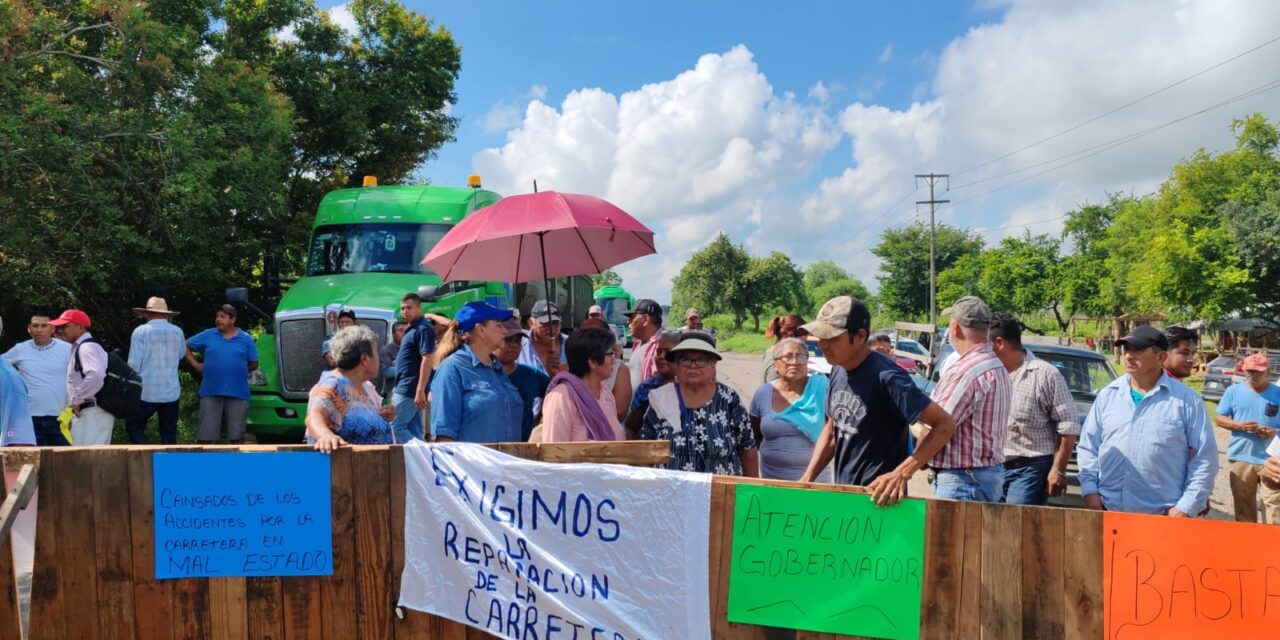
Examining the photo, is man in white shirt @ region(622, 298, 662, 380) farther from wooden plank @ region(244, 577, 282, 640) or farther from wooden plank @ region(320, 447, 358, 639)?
wooden plank @ region(244, 577, 282, 640)

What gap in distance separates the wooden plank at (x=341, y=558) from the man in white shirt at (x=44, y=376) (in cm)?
440

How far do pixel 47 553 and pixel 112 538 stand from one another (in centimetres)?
27

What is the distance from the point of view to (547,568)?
3455 millimetres

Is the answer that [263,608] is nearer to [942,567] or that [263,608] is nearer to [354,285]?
[942,567]

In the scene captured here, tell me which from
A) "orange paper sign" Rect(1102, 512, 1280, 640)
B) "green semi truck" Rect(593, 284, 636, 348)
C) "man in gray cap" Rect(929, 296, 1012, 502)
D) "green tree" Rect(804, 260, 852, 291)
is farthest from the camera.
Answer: "green tree" Rect(804, 260, 852, 291)

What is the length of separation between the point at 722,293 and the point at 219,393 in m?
63.8

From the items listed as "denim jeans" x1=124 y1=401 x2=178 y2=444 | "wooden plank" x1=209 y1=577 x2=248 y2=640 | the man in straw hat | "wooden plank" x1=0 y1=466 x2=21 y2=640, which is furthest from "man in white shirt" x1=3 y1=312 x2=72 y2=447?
"wooden plank" x1=209 y1=577 x2=248 y2=640

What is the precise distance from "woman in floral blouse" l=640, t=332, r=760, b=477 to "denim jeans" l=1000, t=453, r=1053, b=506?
1.75 metres

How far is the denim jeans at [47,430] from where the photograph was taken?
6500 mm

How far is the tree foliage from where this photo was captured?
1079 centimetres

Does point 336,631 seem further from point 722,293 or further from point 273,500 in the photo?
point 722,293

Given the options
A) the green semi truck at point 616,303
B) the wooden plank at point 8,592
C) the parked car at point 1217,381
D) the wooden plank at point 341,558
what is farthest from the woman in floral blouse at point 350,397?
the green semi truck at point 616,303

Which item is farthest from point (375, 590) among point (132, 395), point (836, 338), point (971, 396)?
point (132, 395)

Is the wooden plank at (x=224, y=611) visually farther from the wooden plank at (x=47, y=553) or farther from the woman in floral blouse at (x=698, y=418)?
the woman in floral blouse at (x=698, y=418)
